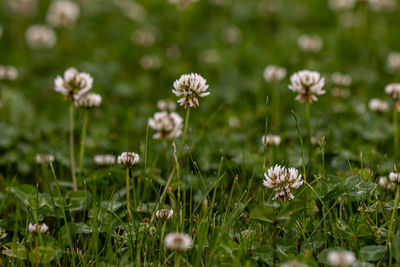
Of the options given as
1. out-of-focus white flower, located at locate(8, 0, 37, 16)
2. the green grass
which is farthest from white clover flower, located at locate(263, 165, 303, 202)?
out-of-focus white flower, located at locate(8, 0, 37, 16)

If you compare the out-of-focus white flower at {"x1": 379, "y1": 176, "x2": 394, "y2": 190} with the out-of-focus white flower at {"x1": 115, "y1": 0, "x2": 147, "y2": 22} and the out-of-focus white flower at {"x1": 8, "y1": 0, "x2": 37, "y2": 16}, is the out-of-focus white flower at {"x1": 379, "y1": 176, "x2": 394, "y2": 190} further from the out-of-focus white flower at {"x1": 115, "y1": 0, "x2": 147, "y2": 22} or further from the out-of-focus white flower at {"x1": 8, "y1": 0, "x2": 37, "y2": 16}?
the out-of-focus white flower at {"x1": 8, "y1": 0, "x2": 37, "y2": 16}

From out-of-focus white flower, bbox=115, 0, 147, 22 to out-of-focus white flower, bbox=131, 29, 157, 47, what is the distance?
1.89ft

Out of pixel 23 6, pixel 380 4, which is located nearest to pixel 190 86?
pixel 380 4

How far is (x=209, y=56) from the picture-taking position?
399 centimetres

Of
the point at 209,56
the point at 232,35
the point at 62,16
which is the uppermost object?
the point at 62,16

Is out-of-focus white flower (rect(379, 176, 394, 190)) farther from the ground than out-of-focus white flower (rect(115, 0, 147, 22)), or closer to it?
closer to it

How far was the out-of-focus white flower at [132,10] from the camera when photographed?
4.98 m

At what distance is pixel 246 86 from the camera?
11.6 feet

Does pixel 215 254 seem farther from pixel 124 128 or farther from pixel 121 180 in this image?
pixel 124 128

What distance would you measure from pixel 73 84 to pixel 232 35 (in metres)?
2.73

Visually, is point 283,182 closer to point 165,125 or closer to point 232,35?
point 165,125

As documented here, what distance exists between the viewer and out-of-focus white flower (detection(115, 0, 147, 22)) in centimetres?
498

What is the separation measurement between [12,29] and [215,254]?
4.09 m

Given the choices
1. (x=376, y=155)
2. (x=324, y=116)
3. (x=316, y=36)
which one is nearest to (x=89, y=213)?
(x=376, y=155)
